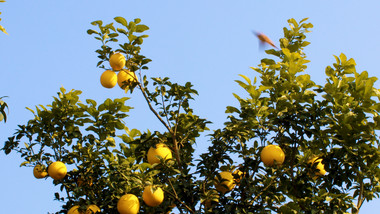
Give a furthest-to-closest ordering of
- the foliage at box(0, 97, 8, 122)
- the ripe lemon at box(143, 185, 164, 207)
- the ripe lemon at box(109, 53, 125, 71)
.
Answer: the ripe lemon at box(109, 53, 125, 71) < the ripe lemon at box(143, 185, 164, 207) < the foliage at box(0, 97, 8, 122)

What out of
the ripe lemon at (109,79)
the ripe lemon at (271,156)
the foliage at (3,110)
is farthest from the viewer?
A: the ripe lemon at (109,79)

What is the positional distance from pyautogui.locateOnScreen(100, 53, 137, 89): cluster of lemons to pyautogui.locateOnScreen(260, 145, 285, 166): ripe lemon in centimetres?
132

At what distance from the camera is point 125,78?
168 inches

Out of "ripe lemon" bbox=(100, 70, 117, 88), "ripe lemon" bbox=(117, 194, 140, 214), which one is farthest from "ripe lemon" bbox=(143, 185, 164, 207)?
"ripe lemon" bbox=(100, 70, 117, 88)

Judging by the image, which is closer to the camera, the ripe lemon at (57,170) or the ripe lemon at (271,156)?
the ripe lemon at (271,156)

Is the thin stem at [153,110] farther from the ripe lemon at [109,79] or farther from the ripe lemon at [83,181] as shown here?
the ripe lemon at [83,181]

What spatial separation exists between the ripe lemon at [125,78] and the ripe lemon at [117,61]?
0.07 meters

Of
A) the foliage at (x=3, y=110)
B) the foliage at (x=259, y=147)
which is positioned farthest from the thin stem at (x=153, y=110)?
the foliage at (x=3, y=110)

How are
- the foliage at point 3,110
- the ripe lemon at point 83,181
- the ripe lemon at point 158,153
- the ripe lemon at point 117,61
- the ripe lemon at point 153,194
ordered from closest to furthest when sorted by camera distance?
the foliage at point 3,110 < the ripe lemon at point 153,194 < the ripe lemon at point 158,153 < the ripe lemon at point 117,61 < the ripe lemon at point 83,181

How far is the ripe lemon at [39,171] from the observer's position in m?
4.55

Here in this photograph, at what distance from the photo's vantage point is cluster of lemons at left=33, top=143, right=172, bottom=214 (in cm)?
363

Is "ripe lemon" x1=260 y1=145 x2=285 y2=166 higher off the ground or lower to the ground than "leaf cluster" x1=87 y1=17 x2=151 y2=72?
lower

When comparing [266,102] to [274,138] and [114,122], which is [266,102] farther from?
[114,122]

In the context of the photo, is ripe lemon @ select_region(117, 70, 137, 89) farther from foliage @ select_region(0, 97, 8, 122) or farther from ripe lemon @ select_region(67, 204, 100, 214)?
A: foliage @ select_region(0, 97, 8, 122)
